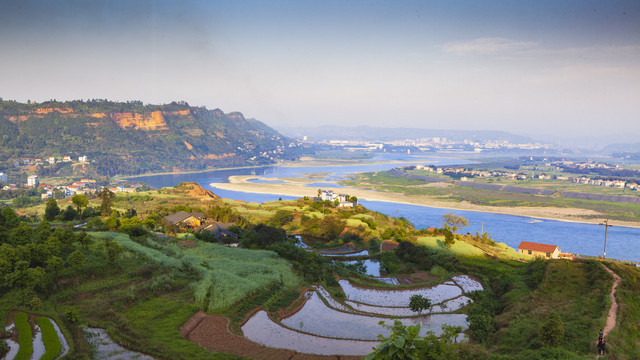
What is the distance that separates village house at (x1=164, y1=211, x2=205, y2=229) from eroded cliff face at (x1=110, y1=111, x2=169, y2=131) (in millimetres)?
129581

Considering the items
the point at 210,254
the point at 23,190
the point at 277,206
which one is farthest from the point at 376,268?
the point at 23,190

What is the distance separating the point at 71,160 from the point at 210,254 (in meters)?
106

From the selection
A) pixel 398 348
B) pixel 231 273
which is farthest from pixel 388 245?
pixel 398 348

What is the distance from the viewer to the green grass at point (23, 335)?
10567mm

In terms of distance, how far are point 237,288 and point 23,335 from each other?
7.80 m

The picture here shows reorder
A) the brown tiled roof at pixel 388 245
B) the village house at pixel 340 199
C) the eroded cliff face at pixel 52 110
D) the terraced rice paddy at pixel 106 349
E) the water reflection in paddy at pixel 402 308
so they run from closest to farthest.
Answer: the terraced rice paddy at pixel 106 349 → the water reflection in paddy at pixel 402 308 → the brown tiled roof at pixel 388 245 → the village house at pixel 340 199 → the eroded cliff face at pixel 52 110

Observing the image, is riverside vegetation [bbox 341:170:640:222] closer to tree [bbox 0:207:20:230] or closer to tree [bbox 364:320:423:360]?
tree [bbox 364:320:423:360]

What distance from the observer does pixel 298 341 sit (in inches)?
554

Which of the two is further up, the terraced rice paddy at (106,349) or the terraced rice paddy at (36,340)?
the terraced rice paddy at (36,340)

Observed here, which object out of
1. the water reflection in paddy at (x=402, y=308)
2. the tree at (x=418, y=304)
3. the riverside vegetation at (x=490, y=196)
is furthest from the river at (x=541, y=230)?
the tree at (x=418, y=304)

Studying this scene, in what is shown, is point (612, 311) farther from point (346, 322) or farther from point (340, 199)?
point (340, 199)

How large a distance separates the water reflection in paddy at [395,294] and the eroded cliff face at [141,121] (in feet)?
495

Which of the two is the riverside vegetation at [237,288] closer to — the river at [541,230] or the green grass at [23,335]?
the green grass at [23,335]

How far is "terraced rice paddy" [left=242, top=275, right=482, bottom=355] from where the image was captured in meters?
13.9
